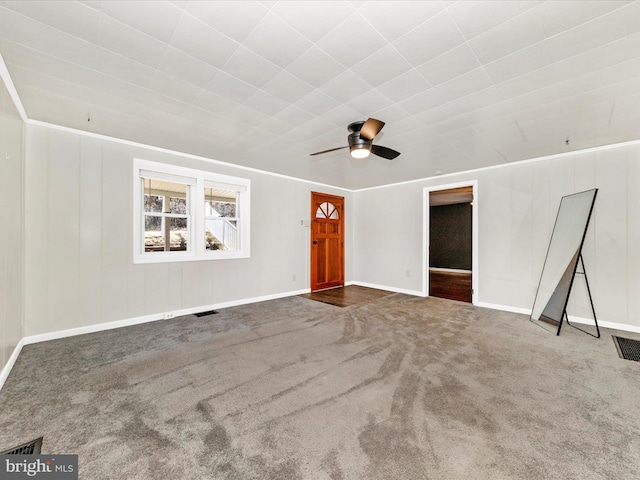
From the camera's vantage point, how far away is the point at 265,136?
11.2 feet

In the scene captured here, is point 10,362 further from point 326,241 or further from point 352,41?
point 326,241

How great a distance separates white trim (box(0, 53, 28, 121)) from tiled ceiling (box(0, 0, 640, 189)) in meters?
0.04

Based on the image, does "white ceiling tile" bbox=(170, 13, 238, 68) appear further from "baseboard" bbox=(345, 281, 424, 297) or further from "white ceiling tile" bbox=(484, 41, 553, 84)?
"baseboard" bbox=(345, 281, 424, 297)

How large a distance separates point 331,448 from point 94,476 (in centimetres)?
124

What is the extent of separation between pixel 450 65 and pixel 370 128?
80cm

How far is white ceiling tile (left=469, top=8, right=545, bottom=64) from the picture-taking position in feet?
5.17

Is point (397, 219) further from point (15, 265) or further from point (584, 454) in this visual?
point (15, 265)

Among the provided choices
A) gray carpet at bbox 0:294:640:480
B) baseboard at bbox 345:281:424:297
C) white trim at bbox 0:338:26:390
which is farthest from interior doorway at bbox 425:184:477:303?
white trim at bbox 0:338:26:390

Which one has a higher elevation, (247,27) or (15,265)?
(247,27)

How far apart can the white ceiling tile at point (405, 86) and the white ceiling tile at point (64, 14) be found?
204 cm

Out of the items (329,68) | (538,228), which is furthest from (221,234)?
(538,228)

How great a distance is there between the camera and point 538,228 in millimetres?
4246

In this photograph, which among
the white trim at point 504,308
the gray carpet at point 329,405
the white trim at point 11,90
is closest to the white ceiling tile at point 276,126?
the white trim at point 11,90

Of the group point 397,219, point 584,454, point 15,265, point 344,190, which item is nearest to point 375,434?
point 584,454
